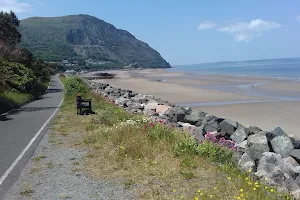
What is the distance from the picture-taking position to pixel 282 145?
12.2 metres

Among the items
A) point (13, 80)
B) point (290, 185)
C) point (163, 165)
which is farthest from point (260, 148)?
point (13, 80)

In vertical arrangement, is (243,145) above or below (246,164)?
below

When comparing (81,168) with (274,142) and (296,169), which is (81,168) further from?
(274,142)

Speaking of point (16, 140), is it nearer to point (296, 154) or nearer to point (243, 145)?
point (243, 145)

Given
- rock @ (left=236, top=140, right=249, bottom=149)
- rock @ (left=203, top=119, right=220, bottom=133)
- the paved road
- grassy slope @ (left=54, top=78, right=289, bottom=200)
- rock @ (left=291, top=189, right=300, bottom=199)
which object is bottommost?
rock @ (left=236, top=140, right=249, bottom=149)

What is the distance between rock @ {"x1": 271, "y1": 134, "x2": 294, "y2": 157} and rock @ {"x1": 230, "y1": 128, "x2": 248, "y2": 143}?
1895 millimetres

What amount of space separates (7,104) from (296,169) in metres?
18.8

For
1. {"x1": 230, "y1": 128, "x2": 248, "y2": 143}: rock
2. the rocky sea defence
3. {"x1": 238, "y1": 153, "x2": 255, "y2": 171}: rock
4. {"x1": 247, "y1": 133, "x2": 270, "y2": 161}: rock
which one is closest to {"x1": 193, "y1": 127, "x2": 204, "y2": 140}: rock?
the rocky sea defence

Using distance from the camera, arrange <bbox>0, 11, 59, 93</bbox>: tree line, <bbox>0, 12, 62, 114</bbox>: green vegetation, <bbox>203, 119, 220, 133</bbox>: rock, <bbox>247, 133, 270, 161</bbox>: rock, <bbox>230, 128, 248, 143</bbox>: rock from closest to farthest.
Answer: <bbox>247, 133, 270, 161</bbox>: rock < <bbox>230, 128, 248, 143</bbox>: rock < <bbox>203, 119, 220, 133</bbox>: rock < <bbox>0, 12, 62, 114</bbox>: green vegetation < <bbox>0, 11, 59, 93</bbox>: tree line

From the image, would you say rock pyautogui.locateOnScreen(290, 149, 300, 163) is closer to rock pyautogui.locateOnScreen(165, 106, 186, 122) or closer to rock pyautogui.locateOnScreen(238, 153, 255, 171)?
rock pyautogui.locateOnScreen(238, 153, 255, 171)

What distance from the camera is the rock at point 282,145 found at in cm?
1188

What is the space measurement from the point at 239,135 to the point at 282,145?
8.37 ft

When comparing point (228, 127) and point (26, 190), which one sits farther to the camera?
point (228, 127)

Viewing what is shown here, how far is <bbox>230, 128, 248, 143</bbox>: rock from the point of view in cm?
1437
